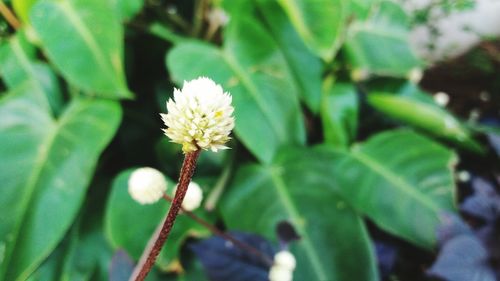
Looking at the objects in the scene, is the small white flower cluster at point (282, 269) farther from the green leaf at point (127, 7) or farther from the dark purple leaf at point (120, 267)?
the green leaf at point (127, 7)

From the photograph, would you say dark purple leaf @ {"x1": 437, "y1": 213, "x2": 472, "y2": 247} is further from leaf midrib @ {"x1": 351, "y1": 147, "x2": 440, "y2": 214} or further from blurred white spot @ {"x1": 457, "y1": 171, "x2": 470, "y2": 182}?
blurred white spot @ {"x1": 457, "y1": 171, "x2": 470, "y2": 182}

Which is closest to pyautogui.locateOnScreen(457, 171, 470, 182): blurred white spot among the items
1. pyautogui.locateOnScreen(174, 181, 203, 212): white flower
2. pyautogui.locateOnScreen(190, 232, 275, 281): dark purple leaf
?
pyautogui.locateOnScreen(190, 232, 275, 281): dark purple leaf

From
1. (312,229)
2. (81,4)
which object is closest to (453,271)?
(312,229)

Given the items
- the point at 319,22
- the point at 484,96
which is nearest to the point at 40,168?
the point at 319,22

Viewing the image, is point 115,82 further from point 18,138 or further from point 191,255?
point 191,255

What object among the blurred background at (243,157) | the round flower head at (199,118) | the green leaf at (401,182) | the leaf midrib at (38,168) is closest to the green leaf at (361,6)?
the blurred background at (243,157)

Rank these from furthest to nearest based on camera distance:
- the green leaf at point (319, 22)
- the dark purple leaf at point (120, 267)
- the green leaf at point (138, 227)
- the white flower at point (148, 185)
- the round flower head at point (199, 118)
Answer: the green leaf at point (319, 22) < the green leaf at point (138, 227) < the dark purple leaf at point (120, 267) < the white flower at point (148, 185) < the round flower head at point (199, 118)

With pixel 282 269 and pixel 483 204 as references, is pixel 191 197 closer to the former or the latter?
pixel 282 269
